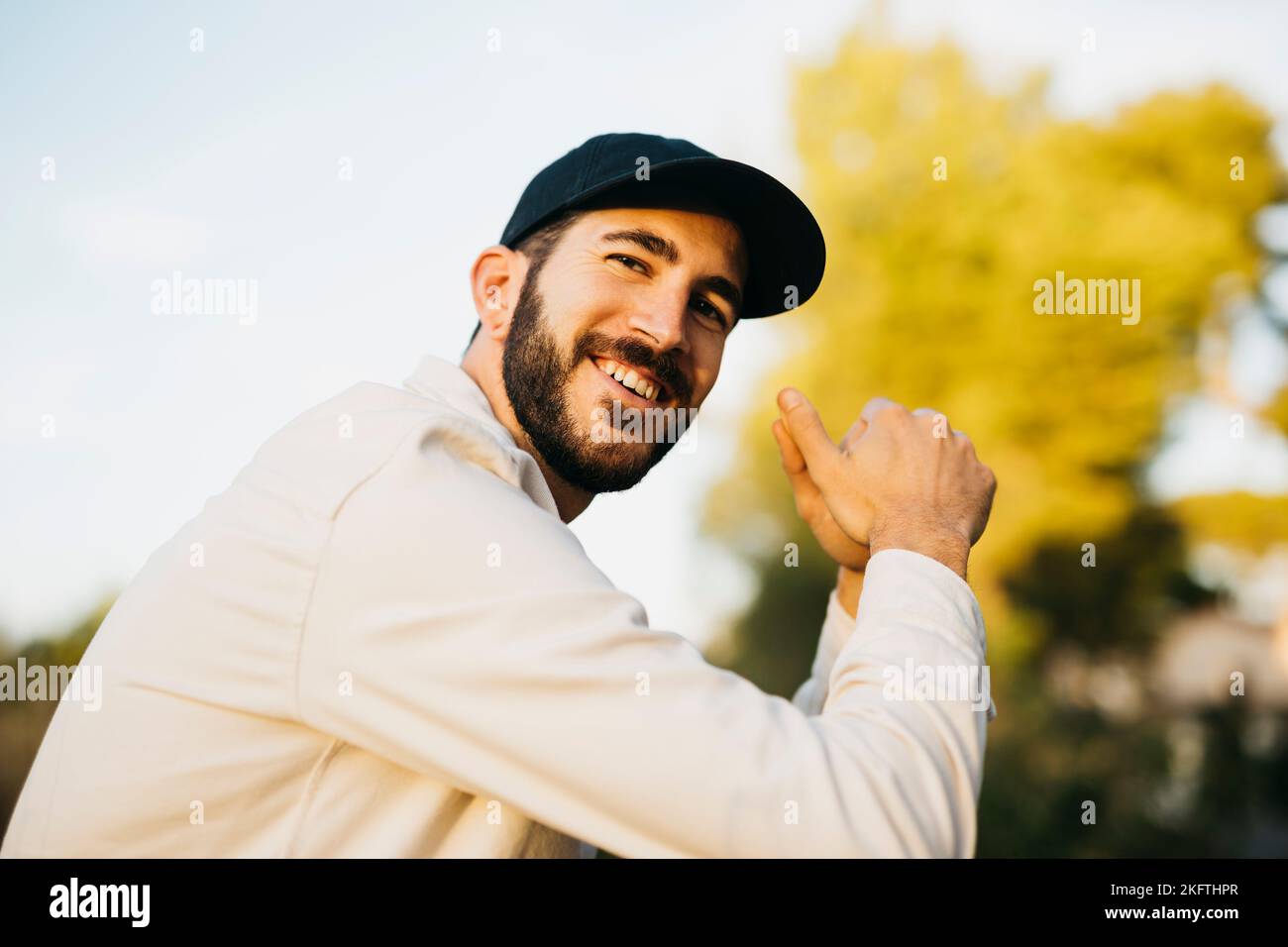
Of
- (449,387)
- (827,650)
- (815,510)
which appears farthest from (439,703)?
(827,650)

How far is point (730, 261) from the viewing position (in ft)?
7.43

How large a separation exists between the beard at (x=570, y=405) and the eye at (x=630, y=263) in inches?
6.3

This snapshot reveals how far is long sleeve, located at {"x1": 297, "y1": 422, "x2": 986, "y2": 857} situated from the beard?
74cm

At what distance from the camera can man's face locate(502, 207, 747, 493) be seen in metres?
2.08

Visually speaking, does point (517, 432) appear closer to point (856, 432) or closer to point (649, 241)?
point (649, 241)

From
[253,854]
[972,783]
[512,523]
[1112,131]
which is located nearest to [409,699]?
[512,523]

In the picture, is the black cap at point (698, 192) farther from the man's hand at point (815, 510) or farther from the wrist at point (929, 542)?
the wrist at point (929, 542)

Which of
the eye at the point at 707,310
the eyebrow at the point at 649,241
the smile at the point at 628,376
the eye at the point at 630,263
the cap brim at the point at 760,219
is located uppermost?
the cap brim at the point at 760,219

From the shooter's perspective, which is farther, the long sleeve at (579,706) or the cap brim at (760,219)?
the cap brim at (760,219)

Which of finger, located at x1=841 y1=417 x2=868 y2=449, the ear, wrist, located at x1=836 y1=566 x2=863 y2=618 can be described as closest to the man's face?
the ear

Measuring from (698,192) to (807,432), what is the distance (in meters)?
0.57

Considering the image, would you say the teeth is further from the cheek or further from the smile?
the cheek

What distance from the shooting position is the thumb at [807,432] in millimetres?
2018

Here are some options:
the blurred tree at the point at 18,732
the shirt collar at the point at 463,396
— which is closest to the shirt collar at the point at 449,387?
the shirt collar at the point at 463,396
